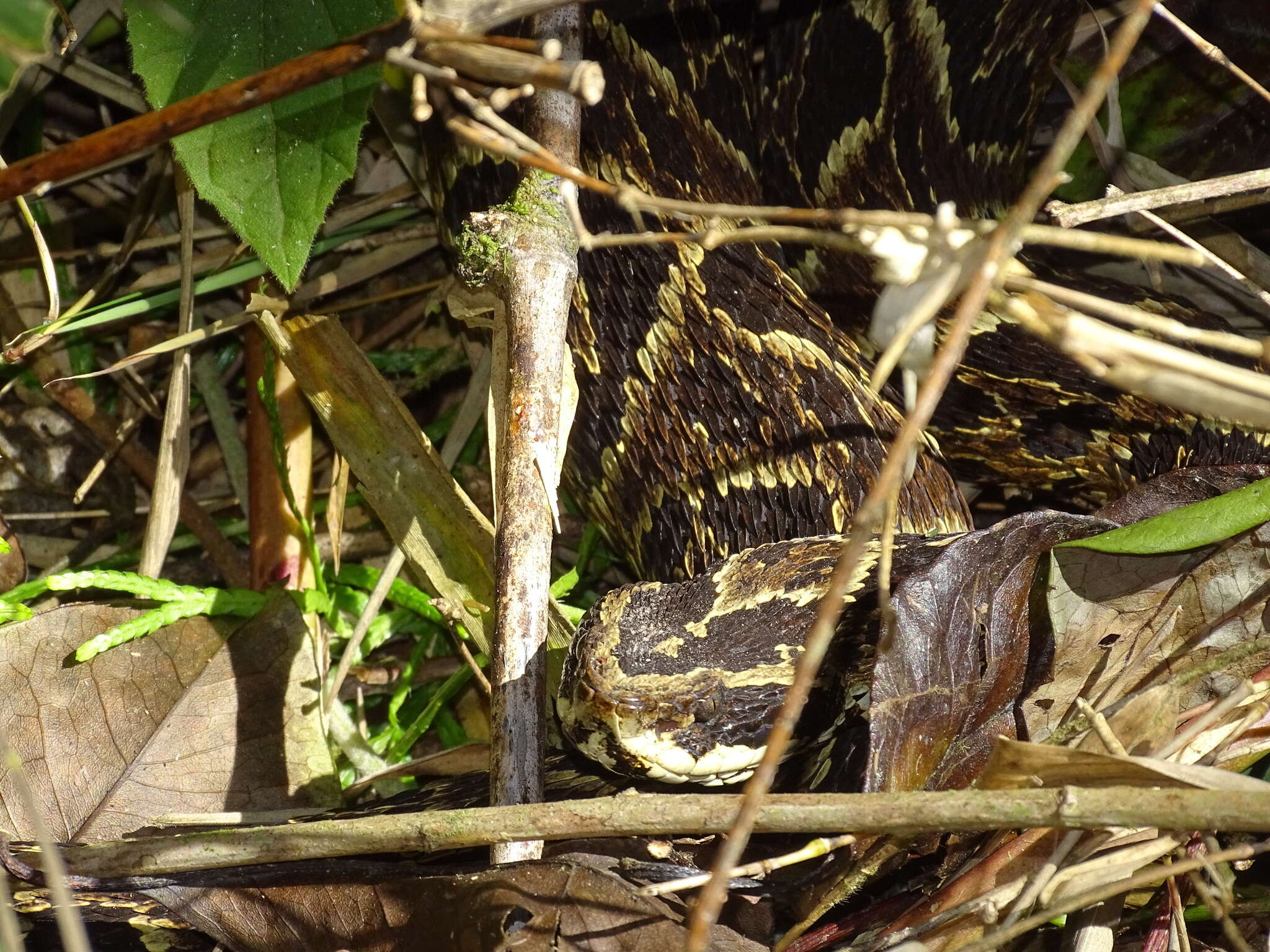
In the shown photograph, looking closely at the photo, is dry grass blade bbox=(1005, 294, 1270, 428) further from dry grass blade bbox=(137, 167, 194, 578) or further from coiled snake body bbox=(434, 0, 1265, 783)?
dry grass blade bbox=(137, 167, 194, 578)

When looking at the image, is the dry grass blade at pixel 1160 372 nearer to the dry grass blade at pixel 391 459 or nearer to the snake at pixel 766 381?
the snake at pixel 766 381

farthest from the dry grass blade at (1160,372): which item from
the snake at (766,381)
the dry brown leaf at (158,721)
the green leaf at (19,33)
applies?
the dry brown leaf at (158,721)

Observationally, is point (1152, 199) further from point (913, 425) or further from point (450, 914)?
point (450, 914)

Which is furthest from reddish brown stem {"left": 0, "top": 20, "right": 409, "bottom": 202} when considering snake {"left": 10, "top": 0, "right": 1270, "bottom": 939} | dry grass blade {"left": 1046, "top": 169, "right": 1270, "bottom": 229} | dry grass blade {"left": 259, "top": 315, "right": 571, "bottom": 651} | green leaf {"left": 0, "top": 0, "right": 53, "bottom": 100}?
dry grass blade {"left": 1046, "top": 169, "right": 1270, "bottom": 229}

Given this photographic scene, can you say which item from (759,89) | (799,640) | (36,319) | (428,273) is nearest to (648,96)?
(759,89)

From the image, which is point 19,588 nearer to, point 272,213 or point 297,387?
point 297,387

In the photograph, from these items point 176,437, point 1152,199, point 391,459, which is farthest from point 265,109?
point 1152,199
